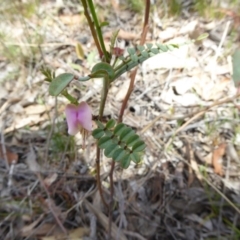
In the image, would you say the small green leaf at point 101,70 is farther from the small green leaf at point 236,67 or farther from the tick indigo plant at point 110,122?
the small green leaf at point 236,67

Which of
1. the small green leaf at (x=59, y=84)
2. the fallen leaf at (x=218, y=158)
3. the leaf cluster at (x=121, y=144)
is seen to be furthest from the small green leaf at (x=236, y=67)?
the small green leaf at (x=59, y=84)

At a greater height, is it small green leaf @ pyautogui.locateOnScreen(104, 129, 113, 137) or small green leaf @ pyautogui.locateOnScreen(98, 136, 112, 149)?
small green leaf @ pyautogui.locateOnScreen(104, 129, 113, 137)

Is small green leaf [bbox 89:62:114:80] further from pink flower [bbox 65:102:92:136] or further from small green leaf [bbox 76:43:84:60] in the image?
small green leaf [bbox 76:43:84:60]

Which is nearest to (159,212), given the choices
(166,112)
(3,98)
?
(166,112)

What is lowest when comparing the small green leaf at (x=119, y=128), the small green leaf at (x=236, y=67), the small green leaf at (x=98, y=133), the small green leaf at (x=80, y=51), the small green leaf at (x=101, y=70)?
the small green leaf at (x=98, y=133)

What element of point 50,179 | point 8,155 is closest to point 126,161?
point 50,179

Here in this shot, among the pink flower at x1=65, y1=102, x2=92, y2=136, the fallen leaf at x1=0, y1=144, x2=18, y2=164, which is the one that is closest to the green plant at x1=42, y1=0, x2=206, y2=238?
the pink flower at x1=65, y1=102, x2=92, y2=136

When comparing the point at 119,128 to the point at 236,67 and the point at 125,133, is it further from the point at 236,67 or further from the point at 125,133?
the point at 236,67
